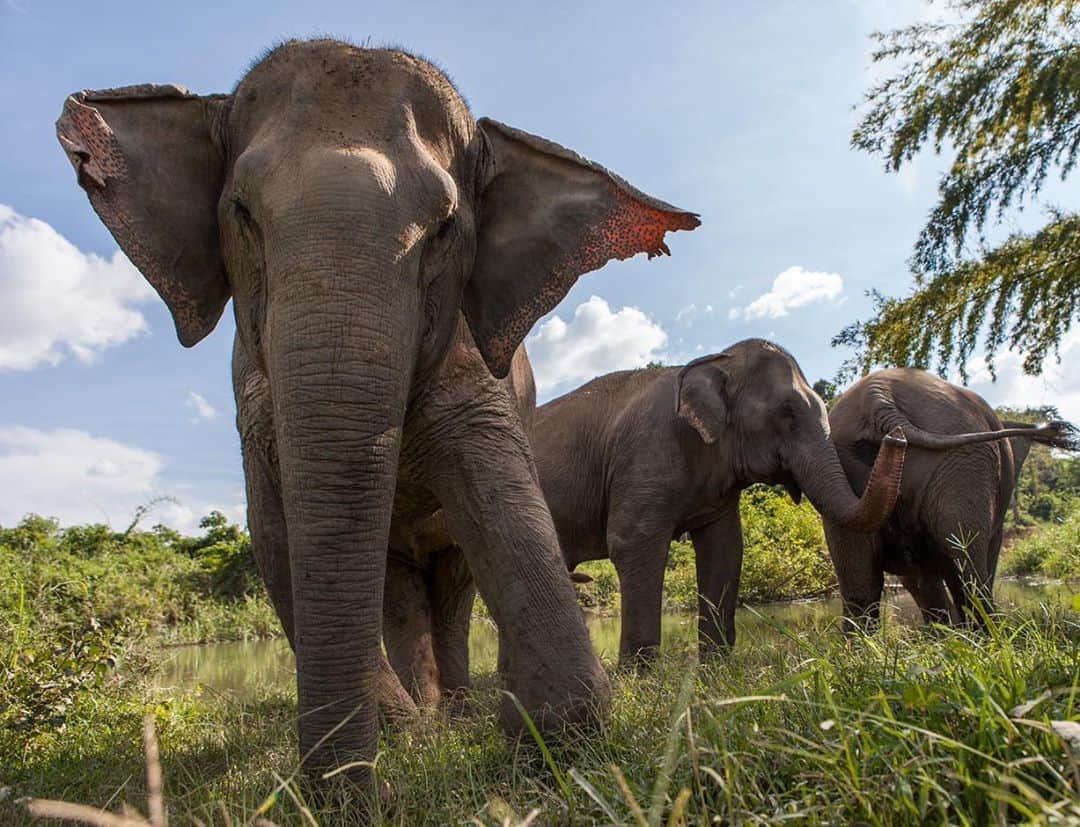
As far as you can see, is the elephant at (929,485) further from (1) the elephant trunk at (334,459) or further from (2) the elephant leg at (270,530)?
(1) the elephant trunk at (334,459)

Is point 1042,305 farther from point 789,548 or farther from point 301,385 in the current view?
point 301,385

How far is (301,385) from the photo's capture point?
296cm

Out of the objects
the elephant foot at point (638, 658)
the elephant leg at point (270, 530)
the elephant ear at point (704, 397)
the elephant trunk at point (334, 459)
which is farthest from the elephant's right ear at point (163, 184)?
the elephant ear at point (704, 397)

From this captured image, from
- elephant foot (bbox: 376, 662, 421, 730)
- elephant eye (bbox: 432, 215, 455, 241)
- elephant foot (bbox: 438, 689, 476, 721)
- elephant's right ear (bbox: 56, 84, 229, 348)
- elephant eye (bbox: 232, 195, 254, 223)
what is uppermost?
elephant's right ear (bbox: 56, 84, 229, 348)

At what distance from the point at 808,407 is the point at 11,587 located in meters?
12.7

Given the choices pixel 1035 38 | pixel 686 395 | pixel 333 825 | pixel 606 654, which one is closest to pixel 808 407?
pixel 686 395

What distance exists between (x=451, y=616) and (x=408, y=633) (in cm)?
43

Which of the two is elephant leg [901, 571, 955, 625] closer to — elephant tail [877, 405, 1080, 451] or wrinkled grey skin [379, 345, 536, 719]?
elephant tail [877, 405, 1080, 451]

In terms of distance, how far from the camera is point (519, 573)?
11.6 ft

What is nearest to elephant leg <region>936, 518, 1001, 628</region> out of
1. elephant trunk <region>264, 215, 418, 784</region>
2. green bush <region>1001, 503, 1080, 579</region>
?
elephant trunk <region>264, 215, 418, 784</region>

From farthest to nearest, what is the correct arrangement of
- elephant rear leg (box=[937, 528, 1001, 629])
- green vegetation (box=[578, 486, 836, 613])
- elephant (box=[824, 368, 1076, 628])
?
1. green vegetation (box=[578, 486, 836, 613])
2. elephant (box=[824, 368, 1076, 628])
3. elephant rear leg (box=[937, 528, 1001, 629])

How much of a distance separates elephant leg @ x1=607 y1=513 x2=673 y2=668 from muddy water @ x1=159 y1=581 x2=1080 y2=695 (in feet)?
2.63

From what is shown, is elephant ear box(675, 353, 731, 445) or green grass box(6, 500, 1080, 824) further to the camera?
elephant ear box(675, 353, 731, 445)

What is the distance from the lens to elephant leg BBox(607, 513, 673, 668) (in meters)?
7.30
